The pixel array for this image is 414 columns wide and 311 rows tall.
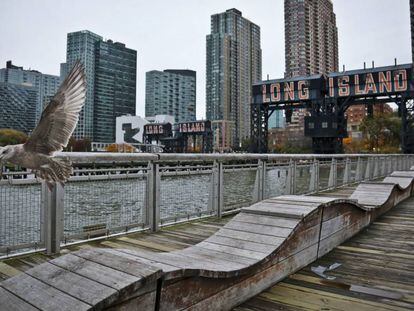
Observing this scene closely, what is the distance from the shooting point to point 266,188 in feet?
30.3

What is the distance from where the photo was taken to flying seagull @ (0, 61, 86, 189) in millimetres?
2016

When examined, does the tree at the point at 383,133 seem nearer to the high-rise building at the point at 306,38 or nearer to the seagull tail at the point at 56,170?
the high-rise building at the point at 306,38

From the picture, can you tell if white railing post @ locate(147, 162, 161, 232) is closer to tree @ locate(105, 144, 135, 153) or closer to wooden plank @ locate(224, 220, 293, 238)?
wooden plank @ locate(224, 220, 293, 238)

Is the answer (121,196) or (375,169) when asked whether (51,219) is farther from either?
(375,169)

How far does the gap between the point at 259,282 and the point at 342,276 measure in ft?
4.25

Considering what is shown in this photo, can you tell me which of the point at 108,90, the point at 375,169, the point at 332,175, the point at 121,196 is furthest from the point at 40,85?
the point at 108,90

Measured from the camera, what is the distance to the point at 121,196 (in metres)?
5.66

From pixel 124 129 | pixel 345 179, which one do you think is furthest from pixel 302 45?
pixel 345 179

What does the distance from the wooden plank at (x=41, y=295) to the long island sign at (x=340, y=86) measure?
50.9m

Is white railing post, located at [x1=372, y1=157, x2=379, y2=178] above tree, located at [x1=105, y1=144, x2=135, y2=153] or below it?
below

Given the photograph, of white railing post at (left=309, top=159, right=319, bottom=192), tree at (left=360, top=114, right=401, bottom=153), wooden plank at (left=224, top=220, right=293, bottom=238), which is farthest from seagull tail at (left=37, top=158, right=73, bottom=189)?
tree at (left=360, top=114, right=401, bottom=153)

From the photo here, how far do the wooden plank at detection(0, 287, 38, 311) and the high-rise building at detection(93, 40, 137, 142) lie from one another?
153ft

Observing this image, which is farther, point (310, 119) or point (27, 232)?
point (310, 119)

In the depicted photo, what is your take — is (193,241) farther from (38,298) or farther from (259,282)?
(38,298)
